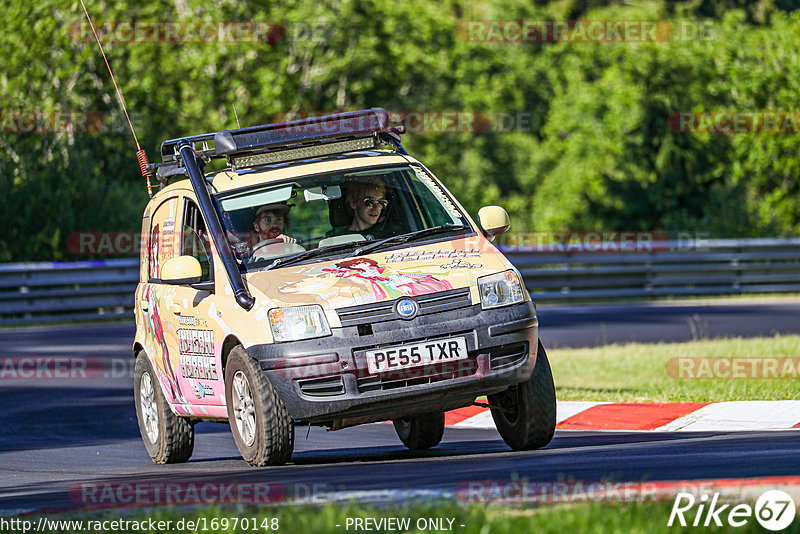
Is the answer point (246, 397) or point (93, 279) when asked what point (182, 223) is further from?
point (93, 279)

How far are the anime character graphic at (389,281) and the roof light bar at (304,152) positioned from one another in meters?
1.46

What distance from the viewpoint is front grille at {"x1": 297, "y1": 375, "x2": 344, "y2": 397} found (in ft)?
26.0

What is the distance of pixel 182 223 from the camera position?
9586 mm

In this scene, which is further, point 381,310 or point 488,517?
point 381,310

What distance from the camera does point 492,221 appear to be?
9148 millimetres

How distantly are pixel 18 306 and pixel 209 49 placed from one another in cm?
2113

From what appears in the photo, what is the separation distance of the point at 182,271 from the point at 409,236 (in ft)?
4.87

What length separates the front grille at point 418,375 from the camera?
7953 millimetres

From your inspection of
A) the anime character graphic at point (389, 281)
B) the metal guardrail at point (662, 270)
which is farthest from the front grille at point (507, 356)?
the metal guardrail at point (662, 270)
